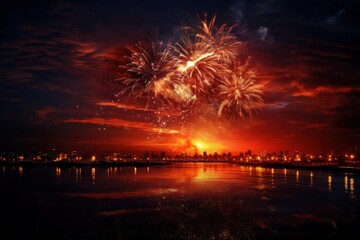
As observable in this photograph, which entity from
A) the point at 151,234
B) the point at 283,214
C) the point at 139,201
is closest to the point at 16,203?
the point at 139,201

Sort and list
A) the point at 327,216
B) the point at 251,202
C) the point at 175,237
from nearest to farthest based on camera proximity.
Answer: the point at 175,237, the point at 327,216, the point at 251,202

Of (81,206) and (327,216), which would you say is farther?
(81,206)

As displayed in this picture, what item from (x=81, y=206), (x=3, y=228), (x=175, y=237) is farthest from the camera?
(x=81, y=206)

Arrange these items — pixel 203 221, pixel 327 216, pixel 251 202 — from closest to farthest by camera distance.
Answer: pixel 203 221 < pixel 327 216 < pixel 251 202

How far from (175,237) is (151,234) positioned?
1.48 m

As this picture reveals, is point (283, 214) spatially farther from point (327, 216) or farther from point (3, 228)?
point (3, 228)

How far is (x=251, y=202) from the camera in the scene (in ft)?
107

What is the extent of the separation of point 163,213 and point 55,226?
25.8 feet

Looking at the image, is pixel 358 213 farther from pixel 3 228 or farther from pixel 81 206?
pixel 3 228

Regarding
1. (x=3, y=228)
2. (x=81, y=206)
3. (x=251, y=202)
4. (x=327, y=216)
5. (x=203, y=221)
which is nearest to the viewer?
(x=3, y=228)

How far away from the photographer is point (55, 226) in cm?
2189

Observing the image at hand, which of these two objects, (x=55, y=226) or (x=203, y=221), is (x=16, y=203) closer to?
(x=55, y=226)

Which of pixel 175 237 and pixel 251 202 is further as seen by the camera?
pixel 251 202

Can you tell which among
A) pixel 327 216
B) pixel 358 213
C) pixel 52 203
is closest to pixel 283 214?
pixel 327 216
